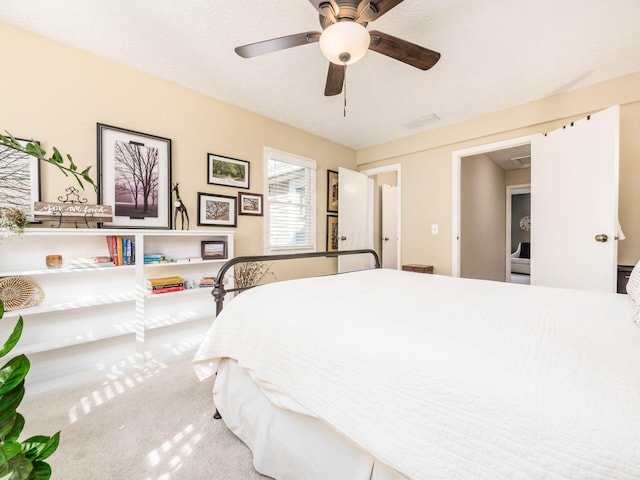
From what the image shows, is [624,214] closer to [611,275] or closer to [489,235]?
[611,275]

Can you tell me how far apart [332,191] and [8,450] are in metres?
3.97

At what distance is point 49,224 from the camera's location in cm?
208

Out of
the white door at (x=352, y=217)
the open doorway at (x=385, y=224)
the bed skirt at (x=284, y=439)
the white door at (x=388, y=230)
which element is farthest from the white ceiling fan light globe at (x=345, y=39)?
the white door at (x=388, y=230)

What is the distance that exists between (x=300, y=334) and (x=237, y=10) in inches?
80.9

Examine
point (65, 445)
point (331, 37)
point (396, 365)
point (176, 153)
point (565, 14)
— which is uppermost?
point (565, 14)

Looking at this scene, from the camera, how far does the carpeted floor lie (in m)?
1.28

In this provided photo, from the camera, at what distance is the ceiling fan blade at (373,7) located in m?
1.40

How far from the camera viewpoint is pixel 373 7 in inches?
56.6

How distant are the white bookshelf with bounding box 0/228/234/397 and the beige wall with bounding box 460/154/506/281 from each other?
350cm

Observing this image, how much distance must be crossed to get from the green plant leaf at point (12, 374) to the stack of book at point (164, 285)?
2.08 m

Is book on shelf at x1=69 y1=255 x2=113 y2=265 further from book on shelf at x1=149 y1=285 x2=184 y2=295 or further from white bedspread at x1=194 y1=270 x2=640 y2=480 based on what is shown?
white bedspread at x1=194 y1=270 x2=640 y2=480

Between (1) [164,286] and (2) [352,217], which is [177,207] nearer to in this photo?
(1) [164,286]

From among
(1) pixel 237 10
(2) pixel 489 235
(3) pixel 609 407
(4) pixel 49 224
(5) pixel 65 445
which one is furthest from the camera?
(2) pixel 489 235

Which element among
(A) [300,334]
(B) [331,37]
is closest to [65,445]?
(A) [300,334]
